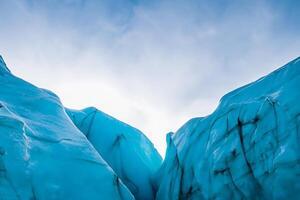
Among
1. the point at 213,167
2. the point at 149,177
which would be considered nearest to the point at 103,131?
the point at 149,177

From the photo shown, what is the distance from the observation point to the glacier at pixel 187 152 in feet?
14.2

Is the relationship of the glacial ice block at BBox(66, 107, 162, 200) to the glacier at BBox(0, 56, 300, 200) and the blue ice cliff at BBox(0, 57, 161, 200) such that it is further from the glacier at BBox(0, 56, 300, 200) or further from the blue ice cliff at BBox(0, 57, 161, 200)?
the blue ice cliff at BBox(0, 57, 161, 200)

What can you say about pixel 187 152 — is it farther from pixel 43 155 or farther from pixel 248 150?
pixel 43 155

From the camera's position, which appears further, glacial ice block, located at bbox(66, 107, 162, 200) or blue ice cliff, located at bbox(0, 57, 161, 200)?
glacial ice block, located at bbox(66, 107, 162, 200)

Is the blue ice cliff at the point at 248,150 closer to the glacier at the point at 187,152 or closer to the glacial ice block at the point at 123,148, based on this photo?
the glacier at the point at 187,152

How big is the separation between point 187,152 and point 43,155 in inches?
117

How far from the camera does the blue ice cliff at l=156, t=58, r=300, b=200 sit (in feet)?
15.0

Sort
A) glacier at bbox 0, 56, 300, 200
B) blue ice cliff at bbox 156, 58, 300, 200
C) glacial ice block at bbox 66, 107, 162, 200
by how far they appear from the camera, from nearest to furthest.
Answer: glacier at bbox 0, 56, 300, 200
blue ice cliff at bbox 156, 58, 300, 200
glacial ice block at bbox 66, 107, 162, 200

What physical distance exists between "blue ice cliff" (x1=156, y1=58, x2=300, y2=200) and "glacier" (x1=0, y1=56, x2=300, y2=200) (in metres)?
0.01

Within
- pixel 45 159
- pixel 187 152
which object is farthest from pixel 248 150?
pixel 45 159

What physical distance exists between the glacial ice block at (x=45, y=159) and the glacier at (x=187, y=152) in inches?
0.5

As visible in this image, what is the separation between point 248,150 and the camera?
5.19 metres

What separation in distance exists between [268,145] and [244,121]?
0.69m

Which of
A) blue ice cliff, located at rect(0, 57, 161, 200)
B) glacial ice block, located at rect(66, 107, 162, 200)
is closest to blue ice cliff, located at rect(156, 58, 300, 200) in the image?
glacial ice block, located at rect(66, 107, 162, 200)
